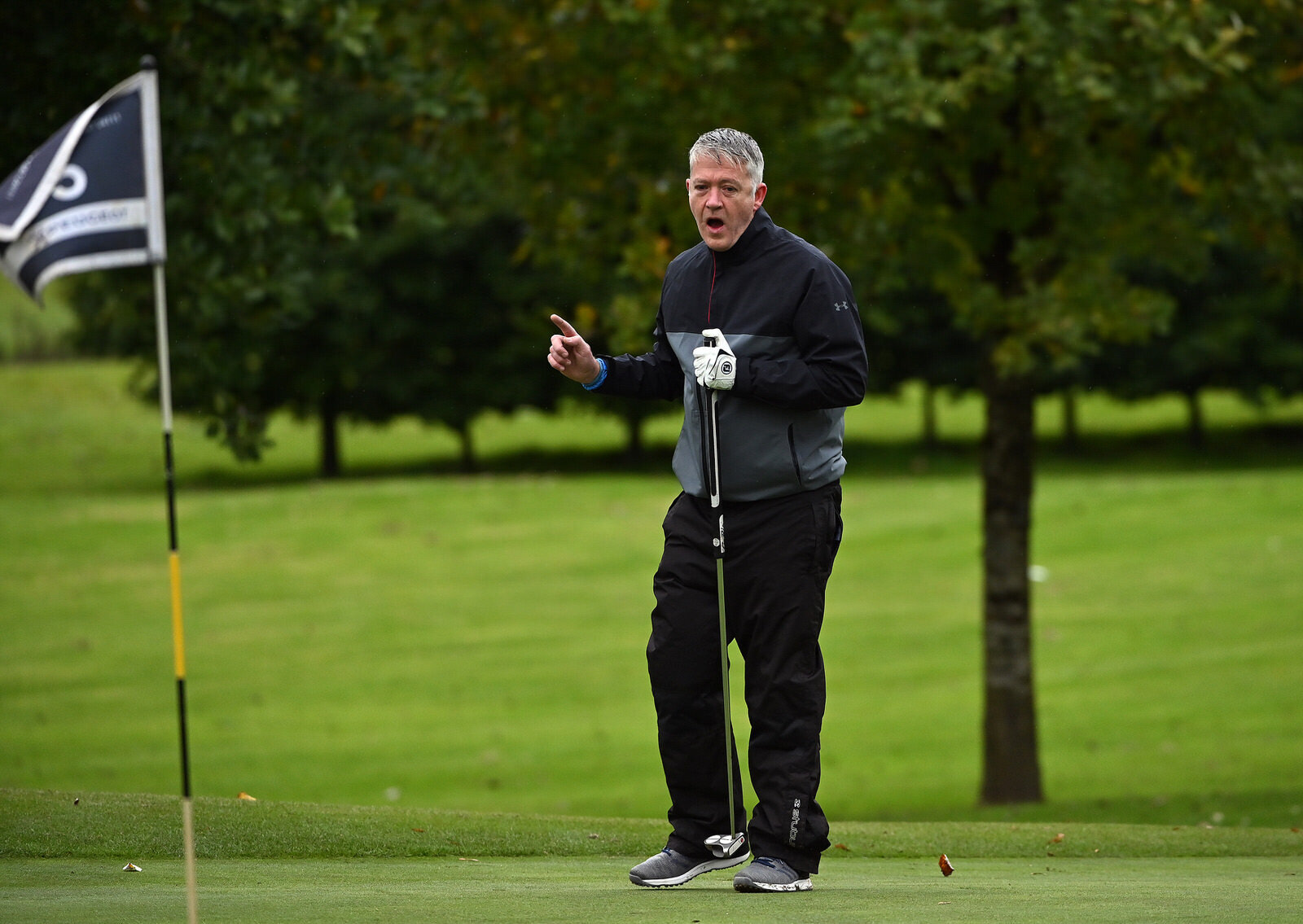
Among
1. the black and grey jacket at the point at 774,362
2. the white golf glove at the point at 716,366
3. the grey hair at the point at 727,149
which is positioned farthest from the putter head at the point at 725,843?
the grey hair at the point at 727,149

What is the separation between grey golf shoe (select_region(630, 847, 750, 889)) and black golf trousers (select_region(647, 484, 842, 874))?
0.14 feet

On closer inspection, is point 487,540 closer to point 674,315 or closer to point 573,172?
point 573,172

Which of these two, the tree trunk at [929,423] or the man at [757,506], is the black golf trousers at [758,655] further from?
the tree trunk at [929,423]

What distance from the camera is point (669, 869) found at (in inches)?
222

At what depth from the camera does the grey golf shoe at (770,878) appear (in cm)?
542

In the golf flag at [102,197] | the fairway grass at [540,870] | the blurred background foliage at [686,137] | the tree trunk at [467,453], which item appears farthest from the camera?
the tree trunk at [467,453]

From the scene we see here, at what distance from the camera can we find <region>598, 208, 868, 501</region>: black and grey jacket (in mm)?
5434

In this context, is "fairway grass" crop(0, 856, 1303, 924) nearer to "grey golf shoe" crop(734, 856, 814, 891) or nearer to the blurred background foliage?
"grey golf shoe" crop(734, 856, 814, 891)

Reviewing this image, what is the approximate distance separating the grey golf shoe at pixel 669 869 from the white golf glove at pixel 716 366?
1549 mm

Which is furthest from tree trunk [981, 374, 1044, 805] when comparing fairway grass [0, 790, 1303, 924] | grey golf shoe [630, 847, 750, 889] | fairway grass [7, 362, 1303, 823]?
grey golf shoe [630, 847, 750, 889]

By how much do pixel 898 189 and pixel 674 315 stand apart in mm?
6462

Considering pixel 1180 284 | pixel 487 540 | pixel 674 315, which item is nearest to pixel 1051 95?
pixel 674 315

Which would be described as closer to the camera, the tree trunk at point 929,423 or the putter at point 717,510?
the putter at point 717,510

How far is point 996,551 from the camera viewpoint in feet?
42.0
